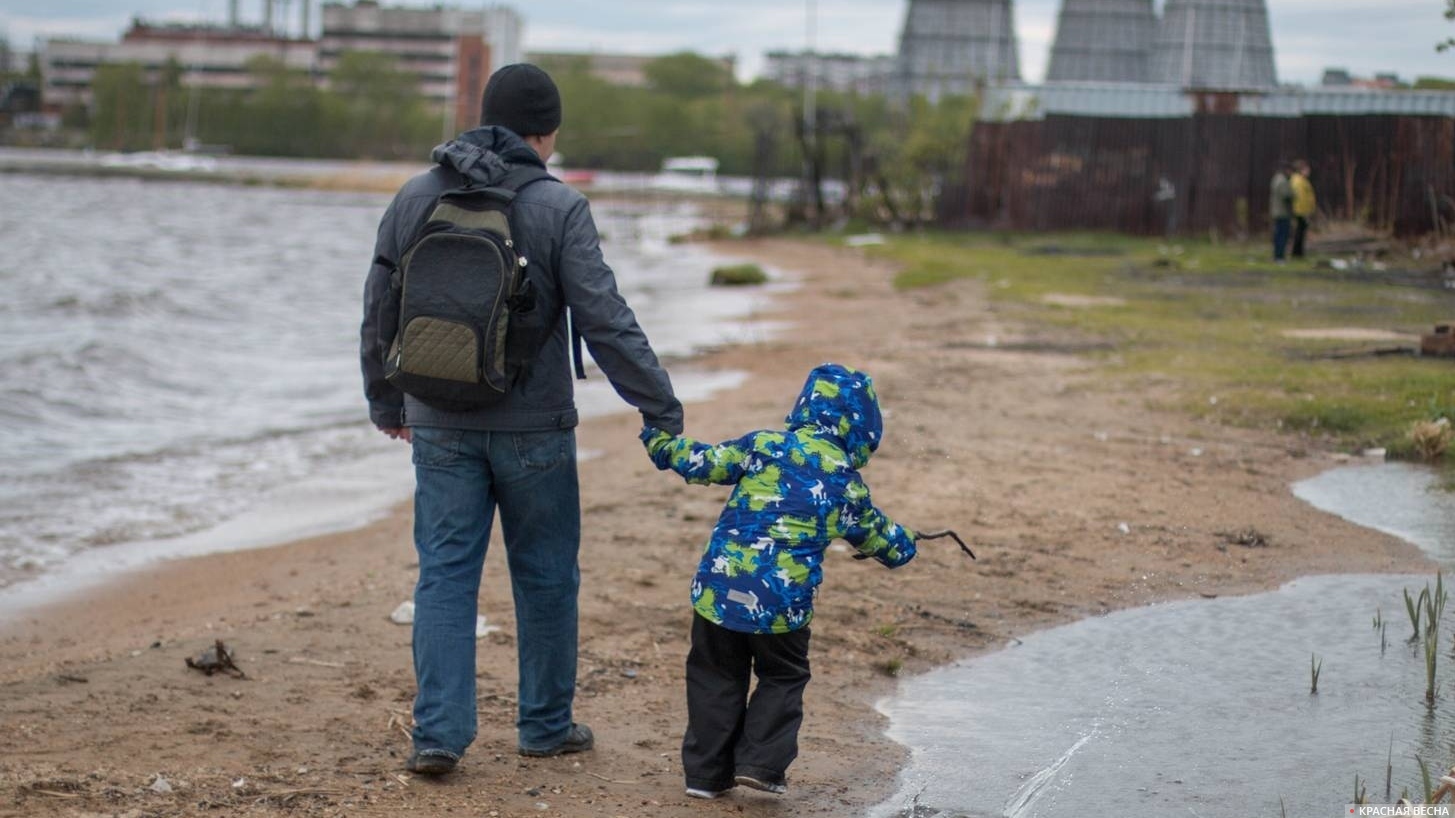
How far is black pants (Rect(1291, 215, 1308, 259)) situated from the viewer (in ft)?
77.8

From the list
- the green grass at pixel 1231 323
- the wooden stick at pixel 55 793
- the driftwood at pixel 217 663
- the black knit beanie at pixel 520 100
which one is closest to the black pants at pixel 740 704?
the black knit beanie at pixel 520 100

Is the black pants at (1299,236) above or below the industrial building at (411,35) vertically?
below

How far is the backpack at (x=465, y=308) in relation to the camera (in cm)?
446

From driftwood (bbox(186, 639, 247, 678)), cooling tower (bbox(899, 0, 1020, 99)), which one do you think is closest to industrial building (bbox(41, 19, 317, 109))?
cooling tower (bbox(899, 0, 1020, 99))

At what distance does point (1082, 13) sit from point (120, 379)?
7350 centimetres

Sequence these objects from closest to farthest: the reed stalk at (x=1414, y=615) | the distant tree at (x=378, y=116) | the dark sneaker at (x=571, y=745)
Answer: the dark sneaker at (x=571, y=745)
the reed stalk at (x=1414, y=615)
the distant tree at (x=378, y=116)

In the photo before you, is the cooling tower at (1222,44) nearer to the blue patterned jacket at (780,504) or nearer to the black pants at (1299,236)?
the black pants at (1299,236)

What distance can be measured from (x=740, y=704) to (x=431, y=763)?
0.91m

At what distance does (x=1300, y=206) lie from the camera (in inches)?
924

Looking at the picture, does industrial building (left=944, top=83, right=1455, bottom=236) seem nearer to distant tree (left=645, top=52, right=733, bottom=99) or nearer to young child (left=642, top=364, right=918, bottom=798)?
young child (left=642, top=364, right=918, bottom=798)

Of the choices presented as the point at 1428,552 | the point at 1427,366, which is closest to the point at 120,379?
the point at 1427,366

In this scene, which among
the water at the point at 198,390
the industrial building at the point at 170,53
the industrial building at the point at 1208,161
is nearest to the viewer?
the water at the point at 198,390

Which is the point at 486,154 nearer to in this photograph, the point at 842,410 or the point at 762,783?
the point at 842,410

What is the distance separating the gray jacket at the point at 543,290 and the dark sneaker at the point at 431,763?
0.96 metres
